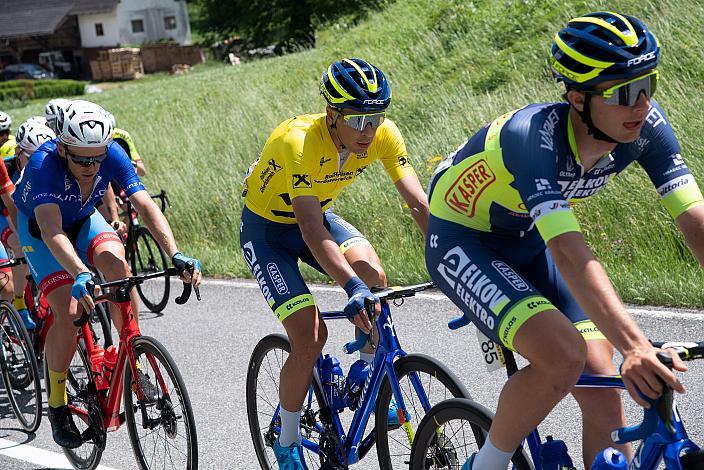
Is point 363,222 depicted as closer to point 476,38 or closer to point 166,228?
point 166,228

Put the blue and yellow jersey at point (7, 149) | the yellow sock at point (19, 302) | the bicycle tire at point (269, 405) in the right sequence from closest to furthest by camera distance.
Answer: the bicycle tire at point (269, 405)
the yellow sock at point (19, 302)
the blue and yellow jersey at point (7, 149)

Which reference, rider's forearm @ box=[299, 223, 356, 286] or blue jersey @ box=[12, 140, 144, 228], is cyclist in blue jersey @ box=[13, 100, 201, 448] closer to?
blue jersey @ box=[12, 140, 144, 228]

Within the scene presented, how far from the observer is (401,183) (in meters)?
4.93

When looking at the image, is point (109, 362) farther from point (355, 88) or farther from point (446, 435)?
point (446, 435)

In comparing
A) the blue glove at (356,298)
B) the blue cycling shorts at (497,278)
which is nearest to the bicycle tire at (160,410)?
the blue glove at (356,298)

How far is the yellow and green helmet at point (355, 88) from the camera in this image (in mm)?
4445

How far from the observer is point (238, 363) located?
7383 mm

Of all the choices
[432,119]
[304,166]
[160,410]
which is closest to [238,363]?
[160,410]

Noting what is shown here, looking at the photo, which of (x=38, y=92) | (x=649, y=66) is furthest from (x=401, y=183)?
(x=38, y=92)

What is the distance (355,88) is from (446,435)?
1.73 metres

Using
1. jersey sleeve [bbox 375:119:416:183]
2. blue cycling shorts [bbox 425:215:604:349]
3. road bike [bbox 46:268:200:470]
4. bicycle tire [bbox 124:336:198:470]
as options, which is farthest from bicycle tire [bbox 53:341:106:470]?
blue cycling shorts [bbox 425:215:604:349]

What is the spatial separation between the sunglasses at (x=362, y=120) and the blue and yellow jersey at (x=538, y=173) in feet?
2.45

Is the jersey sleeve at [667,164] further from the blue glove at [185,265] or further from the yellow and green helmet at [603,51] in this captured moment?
the blue glove at [185,265]

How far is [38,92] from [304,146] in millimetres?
58770
